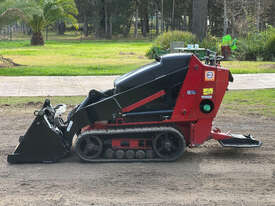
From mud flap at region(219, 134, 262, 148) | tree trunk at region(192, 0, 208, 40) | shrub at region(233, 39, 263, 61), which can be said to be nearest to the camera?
mud flap at region(219, 134, 262, 148)

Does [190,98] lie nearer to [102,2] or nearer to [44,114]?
[44,114]

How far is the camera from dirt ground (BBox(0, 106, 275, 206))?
571 cm

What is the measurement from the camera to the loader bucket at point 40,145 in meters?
7.02

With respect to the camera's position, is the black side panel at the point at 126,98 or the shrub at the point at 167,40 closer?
the black side panel at the point at 126,98

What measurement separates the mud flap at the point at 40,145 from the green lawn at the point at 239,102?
5090mm

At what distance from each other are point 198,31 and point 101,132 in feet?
72.4

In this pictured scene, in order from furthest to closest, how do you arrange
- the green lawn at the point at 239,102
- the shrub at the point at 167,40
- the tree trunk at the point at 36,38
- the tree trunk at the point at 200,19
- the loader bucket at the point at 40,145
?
the tree trunk at the point at 36,38, the tree trunk at the point at 200,19, the shrub at the point at 167,40, the green lawn at the point at 239,102, the loader bucket at the point at 40,145

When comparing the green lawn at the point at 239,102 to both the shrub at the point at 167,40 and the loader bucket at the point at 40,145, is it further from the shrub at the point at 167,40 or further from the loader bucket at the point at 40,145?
the shrub at the point at 167,40

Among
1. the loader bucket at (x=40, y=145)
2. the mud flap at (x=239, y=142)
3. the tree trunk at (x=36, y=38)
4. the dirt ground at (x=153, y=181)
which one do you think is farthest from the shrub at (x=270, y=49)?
the tree trunk at (x=36, y=38)

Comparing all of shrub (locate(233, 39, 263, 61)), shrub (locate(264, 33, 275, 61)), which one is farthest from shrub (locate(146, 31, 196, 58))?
shrub (locate(264, 33, 275, 61))

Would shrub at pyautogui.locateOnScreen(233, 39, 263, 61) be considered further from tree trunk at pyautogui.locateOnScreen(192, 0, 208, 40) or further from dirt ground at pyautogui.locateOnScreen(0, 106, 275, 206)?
dirt ground at pyautogui.locateOnScreen(0, 106, 275, 206)

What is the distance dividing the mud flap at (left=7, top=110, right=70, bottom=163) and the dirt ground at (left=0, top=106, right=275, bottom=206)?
0.40 ft

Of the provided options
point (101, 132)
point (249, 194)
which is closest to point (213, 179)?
point (249, 194)

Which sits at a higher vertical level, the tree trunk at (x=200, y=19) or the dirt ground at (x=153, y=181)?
the tree trunk at (x=200, y=19)
